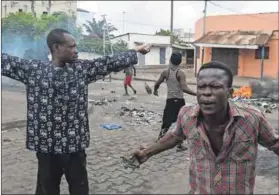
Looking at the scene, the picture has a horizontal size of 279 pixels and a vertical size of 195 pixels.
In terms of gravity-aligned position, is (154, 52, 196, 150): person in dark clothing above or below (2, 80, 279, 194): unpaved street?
above

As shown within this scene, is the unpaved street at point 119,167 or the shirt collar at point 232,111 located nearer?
the shirt collar at point 232,111

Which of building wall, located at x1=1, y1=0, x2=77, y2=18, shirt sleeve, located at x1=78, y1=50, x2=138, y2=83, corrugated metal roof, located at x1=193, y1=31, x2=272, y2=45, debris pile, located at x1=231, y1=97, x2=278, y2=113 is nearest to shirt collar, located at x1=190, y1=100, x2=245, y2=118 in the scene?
shirt sleeve, located at x1=78, y1=50, x2=138, y2=83

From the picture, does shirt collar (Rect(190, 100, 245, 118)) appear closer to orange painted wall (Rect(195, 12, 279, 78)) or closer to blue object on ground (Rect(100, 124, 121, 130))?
blue object on ground (Rect(100, 124, 121, 130))

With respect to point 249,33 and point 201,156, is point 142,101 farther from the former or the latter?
point 249,33

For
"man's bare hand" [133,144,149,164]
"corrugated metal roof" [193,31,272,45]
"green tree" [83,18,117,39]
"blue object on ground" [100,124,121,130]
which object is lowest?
"blue object on ground" [100,124,121,130]

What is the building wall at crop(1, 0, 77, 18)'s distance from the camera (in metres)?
39.3

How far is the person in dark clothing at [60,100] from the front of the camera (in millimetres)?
2879

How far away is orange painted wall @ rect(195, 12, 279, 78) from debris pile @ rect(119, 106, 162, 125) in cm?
1487

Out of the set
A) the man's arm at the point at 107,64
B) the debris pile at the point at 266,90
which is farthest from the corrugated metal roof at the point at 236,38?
the man's arm at the point at 107,64

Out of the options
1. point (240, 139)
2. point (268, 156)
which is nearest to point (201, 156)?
point (240, 139)

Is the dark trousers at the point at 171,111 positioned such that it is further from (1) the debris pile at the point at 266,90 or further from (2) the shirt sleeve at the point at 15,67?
(1) the debris pile at the point at 266,90

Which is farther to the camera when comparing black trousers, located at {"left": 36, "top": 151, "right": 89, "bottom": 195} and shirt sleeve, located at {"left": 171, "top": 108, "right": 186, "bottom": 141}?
black trousers, located at {"left": 36, "top": 151, "right": 89, "bottom": 195}

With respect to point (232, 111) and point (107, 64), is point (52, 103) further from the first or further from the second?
point (232, 111)

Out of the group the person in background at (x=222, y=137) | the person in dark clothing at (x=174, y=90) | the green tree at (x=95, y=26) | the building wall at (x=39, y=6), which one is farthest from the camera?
the building wall at (x=39, y=6)
